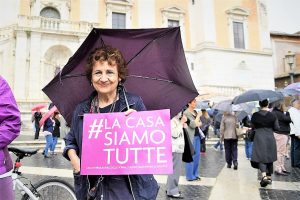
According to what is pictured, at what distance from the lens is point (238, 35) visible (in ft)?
105

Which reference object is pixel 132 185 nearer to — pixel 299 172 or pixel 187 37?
pixel 299 172

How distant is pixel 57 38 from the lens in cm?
2270

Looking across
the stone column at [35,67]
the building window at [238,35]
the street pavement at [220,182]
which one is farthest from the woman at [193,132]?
the building window at [238,35]

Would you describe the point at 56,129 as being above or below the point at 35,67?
below

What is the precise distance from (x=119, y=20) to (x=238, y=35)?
12.9 metres

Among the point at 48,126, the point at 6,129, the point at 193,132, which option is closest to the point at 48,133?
the point at 48,126

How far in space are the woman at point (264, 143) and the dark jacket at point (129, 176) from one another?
4.66 meters

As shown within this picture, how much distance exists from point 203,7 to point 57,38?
15.3m

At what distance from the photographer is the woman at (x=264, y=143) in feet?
20.1

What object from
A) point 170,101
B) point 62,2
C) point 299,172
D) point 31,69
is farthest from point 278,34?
point 170,101

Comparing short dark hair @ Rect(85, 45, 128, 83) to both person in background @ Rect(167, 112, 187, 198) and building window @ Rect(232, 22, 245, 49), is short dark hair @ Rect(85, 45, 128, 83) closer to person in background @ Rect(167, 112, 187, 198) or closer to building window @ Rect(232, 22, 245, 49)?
person in background @ Rect(167, 112, 187, 198)

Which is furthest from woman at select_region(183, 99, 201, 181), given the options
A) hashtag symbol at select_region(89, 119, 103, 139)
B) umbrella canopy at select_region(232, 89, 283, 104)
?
hashtag symbol at select_region(89, 119, 103, 139)

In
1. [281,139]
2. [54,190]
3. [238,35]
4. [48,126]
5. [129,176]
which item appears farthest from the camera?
[238,35]

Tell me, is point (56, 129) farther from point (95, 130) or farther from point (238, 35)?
point (238, 35)
